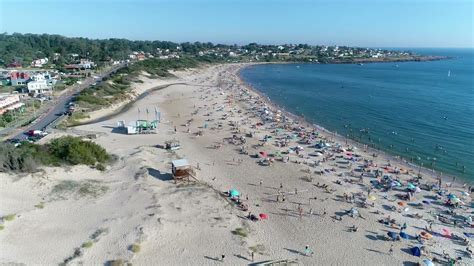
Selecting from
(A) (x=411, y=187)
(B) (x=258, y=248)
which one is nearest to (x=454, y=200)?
(A) (x=411, y=187)

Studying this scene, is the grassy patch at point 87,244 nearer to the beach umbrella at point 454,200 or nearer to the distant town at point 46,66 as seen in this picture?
the beach umbrella at point 454,200

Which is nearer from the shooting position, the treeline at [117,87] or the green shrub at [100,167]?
the green shrub at [100,167]

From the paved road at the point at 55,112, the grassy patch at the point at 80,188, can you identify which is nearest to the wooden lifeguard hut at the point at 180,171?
the grassy patch at the point at 80,188

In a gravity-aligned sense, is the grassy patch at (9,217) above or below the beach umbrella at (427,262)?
above

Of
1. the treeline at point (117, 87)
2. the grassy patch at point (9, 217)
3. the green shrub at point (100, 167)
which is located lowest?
the grassy patch at point (9, 217)

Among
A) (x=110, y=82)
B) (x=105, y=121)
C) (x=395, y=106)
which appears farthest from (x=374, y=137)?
(x=110, y=82)

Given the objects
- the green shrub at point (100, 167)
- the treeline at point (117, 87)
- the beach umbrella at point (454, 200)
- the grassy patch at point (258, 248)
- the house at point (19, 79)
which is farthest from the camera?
the house at point (19, 79)

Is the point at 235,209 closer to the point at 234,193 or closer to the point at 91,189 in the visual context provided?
the point at 234,193
